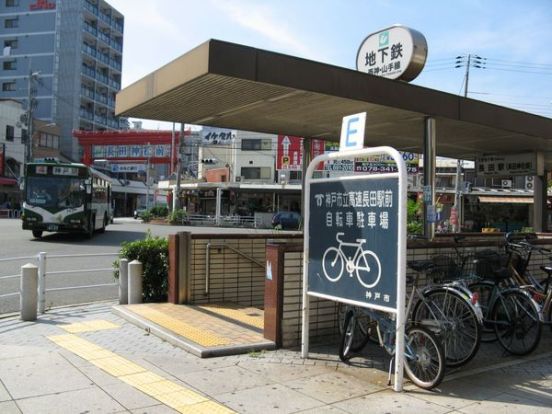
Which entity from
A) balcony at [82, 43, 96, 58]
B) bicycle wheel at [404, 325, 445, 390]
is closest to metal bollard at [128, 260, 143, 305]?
bicycle wheel at [404, 325, 445, 390]

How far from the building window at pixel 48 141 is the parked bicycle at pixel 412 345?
63.7 meters

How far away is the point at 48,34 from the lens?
2847 inches

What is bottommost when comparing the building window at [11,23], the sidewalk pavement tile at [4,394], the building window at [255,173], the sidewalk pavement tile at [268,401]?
the sidewalk pavement tile at [4,394]

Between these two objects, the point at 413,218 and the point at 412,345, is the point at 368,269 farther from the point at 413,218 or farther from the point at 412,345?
the point at 413,218

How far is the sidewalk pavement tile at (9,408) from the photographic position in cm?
458

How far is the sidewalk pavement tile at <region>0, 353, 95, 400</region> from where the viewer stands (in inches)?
202

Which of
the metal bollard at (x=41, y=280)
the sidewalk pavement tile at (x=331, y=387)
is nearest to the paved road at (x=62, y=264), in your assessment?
the metal bollard at (x=41, y=280)

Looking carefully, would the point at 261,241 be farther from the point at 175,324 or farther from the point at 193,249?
the point at 175,324

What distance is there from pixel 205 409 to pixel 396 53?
23.3 ft

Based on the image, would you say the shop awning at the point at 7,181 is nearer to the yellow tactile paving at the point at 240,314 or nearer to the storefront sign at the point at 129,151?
the storefront sign at the point at 129,151

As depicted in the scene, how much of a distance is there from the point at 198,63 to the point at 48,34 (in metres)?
74.8

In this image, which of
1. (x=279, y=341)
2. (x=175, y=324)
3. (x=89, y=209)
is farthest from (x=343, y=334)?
(x=89, y=209)

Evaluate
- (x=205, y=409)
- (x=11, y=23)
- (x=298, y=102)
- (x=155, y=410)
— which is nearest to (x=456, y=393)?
(x=205, y=409)

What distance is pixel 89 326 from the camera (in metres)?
7.78
